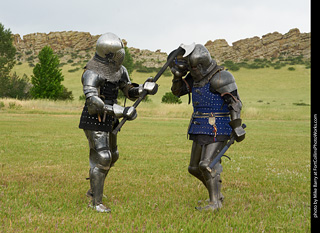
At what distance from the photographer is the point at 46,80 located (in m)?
40.0

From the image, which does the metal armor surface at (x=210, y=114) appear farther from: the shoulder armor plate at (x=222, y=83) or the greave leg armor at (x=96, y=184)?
the greave leg armor at (x=96, y=184)

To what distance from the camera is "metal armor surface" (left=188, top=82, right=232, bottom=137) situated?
4465 millimetres

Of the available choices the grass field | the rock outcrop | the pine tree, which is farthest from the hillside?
the grass field

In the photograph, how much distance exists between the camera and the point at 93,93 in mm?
4328

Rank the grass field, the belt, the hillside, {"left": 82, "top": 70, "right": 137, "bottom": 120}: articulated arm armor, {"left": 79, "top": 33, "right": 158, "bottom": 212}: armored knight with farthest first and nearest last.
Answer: the hillside → the belt → {"left": 79, "top": 33, "right": 158, "bottom": 212}: armored knight → {"left": 82, "top": 70, "right": 137, "bottom": 120}: articulated arm armor → the grass field

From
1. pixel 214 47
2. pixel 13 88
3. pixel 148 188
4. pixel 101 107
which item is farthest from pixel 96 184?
pixel 214 47

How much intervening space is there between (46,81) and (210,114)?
38.9 metres

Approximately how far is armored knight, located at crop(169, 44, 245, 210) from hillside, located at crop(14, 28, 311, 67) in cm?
9663

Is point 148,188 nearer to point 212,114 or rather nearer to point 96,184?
point 96,184

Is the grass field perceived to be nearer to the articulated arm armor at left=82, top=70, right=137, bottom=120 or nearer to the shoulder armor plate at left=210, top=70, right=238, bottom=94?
the articulated arm armor at left=82, top=70, right=137, bottom=120

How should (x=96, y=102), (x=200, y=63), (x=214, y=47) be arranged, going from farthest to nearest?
(x=214, y=47) → (x=200, y=63) → (x=96, y=102)

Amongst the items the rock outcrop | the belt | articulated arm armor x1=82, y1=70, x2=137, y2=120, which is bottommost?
the belt

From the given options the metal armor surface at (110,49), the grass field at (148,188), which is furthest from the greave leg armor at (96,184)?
the metal armor surface at (110,49)

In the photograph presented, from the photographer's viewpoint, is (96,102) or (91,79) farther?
(91,79)
